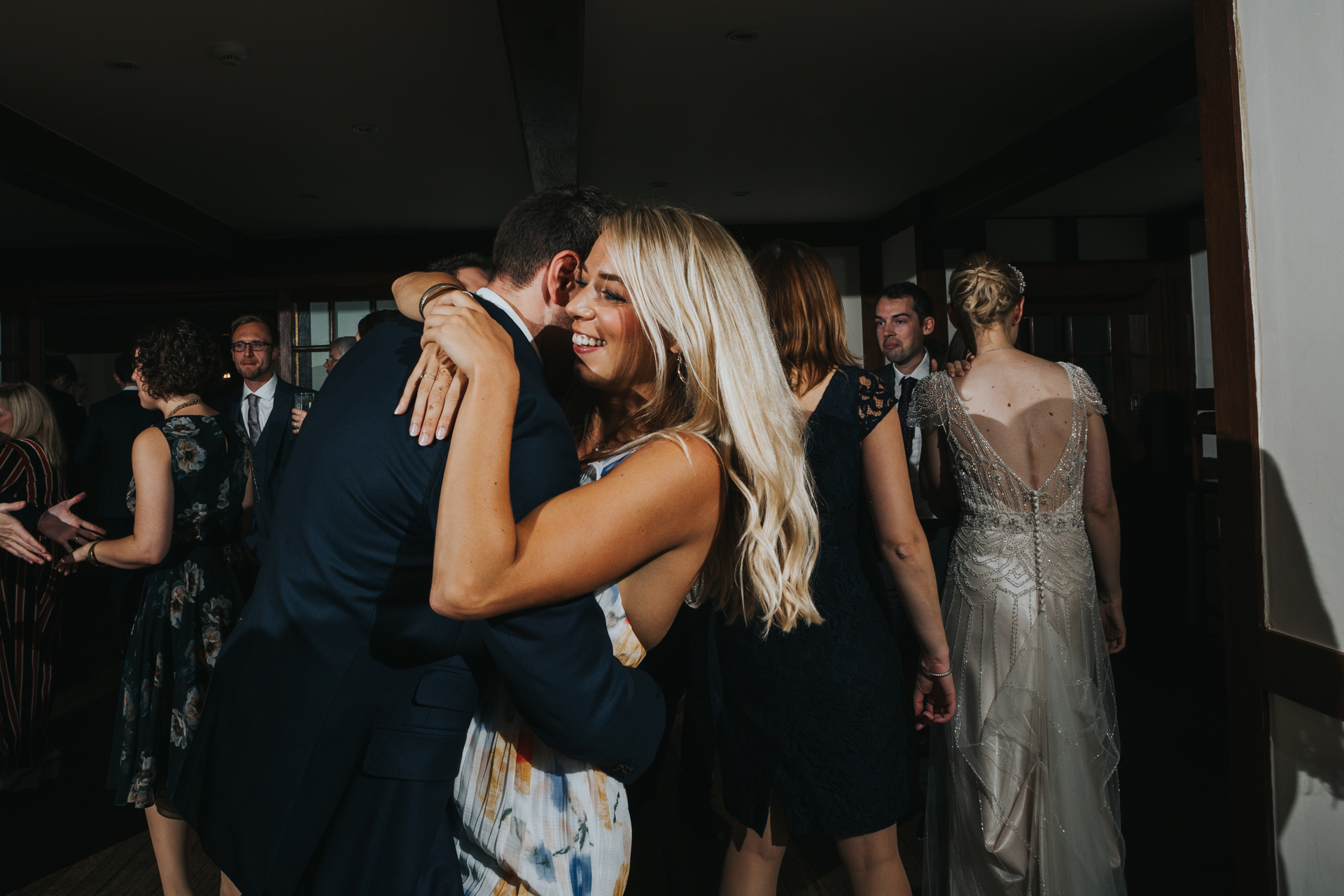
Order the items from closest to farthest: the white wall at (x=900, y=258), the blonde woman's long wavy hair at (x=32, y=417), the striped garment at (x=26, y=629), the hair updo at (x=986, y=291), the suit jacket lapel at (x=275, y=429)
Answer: the hair updo at (x=986, y=291)
the striped garment at (x=26, y=629)
the blonde woman's long wavy hair at (x=32, y=417)
the suit jacket lapel at (x=275, y=429)
the white wall at (x=900, y=258)

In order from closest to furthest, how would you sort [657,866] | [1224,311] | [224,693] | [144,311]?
[224,693]
[1224,311]
[657,866]
[144,311]

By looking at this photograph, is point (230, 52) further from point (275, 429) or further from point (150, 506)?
point (150, 506)

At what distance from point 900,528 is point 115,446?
432 centimetres

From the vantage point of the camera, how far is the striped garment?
320 centimetres

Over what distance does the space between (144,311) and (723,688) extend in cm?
1189

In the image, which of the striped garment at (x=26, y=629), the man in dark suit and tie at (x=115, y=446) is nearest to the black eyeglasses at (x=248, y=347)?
the man in dark suit and tie at (x=115, y=446)

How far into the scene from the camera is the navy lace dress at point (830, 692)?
170 cm

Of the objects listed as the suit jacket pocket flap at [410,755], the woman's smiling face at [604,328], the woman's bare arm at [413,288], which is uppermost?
the woman's bare arm at [413,288]

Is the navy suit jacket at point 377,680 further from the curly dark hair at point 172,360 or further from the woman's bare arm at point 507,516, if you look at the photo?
the curly dark hair at point 172,360

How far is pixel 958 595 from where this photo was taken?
2.40 metres

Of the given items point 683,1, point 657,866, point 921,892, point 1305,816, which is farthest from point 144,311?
point 1305,816

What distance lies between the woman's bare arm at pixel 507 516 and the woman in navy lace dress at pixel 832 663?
0.82m

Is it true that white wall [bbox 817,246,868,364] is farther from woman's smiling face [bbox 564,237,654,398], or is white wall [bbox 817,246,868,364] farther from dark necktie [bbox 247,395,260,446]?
woman's smiling face [bbox 564,237,654,398]

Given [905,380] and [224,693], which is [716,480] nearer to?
[224,693]
